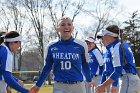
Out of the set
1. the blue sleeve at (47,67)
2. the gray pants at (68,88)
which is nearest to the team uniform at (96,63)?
the blue sleeve at (47,67)

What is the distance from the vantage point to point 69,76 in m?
7.02

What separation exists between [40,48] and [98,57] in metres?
43.8

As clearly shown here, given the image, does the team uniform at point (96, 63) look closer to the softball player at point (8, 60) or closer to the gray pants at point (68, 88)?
the softball player at point (8, 60)

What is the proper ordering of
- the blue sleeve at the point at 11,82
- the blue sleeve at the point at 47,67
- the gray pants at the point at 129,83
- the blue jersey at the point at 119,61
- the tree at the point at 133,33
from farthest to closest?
the tree at the point at 133,33 < the gray pants at the point at 129,83 < the blue jersey at the point at 119,61 < the blue sleeve at the point at 47,67 < the blue sleeve at the point at 11,82

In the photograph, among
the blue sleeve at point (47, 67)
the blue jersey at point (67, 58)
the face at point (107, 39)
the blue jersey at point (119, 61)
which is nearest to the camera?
the blue jersey at point (67, 58)

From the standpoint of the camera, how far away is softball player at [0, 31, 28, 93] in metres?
6.93

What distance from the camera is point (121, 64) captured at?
7418 millimetres

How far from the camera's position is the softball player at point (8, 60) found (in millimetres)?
6930

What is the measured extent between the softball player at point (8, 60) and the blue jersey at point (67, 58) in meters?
0.64

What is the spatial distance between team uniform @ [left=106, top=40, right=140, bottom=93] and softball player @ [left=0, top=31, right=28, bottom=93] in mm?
1682

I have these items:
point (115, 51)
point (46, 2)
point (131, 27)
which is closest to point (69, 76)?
point (115, 51)

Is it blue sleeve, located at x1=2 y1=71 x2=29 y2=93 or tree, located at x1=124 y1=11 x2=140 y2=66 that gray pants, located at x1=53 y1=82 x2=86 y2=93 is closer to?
blue sleeve, located at x1=2 y1=71 x2=29 y2=93

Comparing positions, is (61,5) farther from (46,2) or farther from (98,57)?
(98,57)

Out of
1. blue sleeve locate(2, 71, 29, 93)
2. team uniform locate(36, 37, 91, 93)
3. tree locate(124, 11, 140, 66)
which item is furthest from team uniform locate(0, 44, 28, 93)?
tree locate(124, 11, 140, 66)
